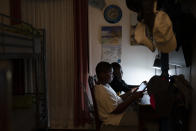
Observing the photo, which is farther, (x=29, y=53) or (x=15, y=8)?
(x=15, y=8)

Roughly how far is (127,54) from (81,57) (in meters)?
0.71

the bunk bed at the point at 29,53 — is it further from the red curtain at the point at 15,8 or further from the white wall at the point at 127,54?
the white wall at the point at 127,54

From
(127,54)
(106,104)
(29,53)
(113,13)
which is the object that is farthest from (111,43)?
(106,104)

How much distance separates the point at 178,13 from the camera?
42.6 inches

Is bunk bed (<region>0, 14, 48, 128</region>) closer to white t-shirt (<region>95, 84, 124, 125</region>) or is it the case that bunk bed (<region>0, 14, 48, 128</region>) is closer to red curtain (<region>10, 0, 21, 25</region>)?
red curtain (<region>10, 0, 21, 25</region>)

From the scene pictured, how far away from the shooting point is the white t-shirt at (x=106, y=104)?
1919 mm

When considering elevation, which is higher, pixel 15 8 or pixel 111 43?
pixel 15 8

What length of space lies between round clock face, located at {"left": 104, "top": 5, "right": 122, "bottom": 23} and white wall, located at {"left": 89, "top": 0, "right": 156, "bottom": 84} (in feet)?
0.24

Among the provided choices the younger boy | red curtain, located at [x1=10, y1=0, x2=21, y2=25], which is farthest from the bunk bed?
the younger boy

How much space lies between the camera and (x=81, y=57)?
3061 millimetres

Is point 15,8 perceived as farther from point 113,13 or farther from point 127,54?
point 127,54

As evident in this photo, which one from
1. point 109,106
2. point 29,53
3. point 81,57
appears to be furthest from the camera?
point 81,57

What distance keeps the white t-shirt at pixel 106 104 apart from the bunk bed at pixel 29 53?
35.3 inches

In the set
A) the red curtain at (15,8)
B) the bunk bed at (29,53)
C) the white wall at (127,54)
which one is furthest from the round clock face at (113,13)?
the red curtain at (15,8)
